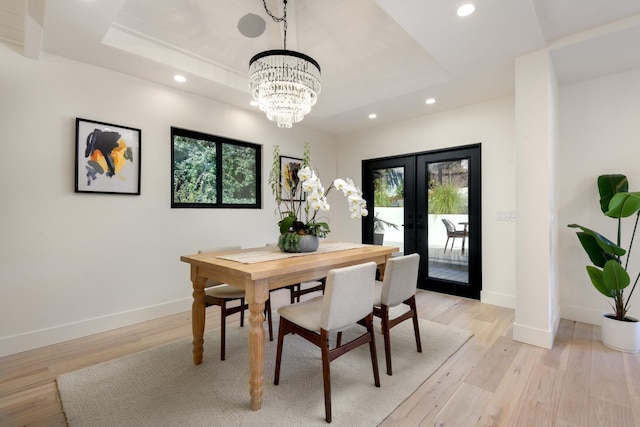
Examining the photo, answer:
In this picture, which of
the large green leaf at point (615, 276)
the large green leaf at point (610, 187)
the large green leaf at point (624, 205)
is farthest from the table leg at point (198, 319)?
the large green leaf at point (610, 187)

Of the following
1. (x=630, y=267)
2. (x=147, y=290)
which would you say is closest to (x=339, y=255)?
(x=147, y=290)

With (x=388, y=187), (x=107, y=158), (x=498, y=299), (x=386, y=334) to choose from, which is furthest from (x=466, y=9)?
(x=107, y=158)

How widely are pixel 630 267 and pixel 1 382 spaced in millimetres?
5382

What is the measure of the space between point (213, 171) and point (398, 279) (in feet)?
9.07

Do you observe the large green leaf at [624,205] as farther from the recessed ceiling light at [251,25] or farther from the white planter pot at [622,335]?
the recessed ceiling light at [251,25]

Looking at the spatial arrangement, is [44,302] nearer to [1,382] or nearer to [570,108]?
[1,382]

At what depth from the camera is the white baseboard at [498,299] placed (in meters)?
3.61

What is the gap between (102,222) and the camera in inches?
115

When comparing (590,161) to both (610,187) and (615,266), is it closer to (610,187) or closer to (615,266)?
(610,187)

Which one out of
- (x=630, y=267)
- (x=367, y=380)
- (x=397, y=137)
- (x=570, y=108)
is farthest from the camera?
(x=397, y=137)

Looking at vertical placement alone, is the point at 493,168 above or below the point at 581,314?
above

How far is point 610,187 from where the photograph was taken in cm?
A: 277

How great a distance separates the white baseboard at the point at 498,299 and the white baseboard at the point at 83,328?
375cm

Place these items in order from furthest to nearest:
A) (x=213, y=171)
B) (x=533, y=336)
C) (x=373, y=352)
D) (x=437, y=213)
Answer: (x=437, y=213), (x=213, y=171), (x=533, y=336), (x=373, y=352)
